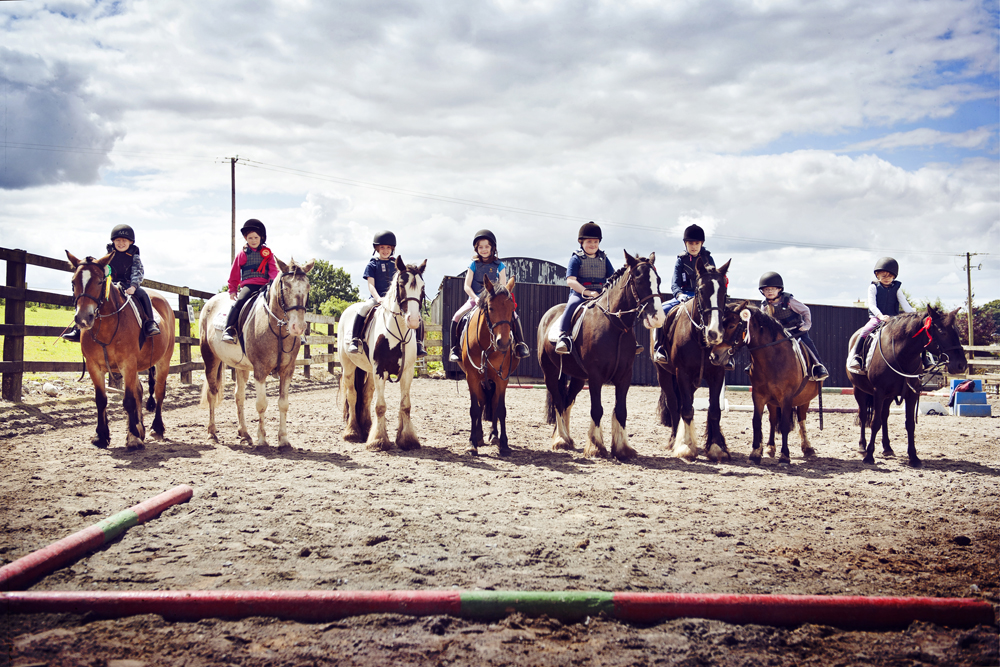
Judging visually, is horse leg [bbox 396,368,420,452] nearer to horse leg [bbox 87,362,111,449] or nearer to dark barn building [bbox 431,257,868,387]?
horse leg [bbox 87,362,111,449]

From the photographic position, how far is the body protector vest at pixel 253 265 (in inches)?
324

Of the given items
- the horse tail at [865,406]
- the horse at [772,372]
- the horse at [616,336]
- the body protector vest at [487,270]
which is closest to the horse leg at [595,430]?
the horse at [616,336]

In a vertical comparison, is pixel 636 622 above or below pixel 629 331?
below

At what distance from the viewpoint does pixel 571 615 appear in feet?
9.49

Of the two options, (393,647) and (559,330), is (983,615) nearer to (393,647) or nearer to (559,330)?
(393,647)

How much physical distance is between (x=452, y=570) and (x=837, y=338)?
2326cm

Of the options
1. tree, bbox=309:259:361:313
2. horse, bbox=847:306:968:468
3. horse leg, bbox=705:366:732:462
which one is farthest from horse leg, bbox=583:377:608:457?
tree, bbox=309:259:361:313

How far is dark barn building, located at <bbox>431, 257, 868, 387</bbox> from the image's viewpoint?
20.4 meters

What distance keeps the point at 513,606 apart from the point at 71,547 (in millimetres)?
2417

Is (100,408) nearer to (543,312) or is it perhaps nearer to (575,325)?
(575,325)

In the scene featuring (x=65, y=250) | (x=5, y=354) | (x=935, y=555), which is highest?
(x=65, y=250)

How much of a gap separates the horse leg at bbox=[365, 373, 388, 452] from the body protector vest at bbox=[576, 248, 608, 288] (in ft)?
8.88

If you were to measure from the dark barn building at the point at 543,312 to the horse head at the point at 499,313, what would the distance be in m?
10.8

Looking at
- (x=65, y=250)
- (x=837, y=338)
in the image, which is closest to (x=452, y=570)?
(x=65, y=250)
